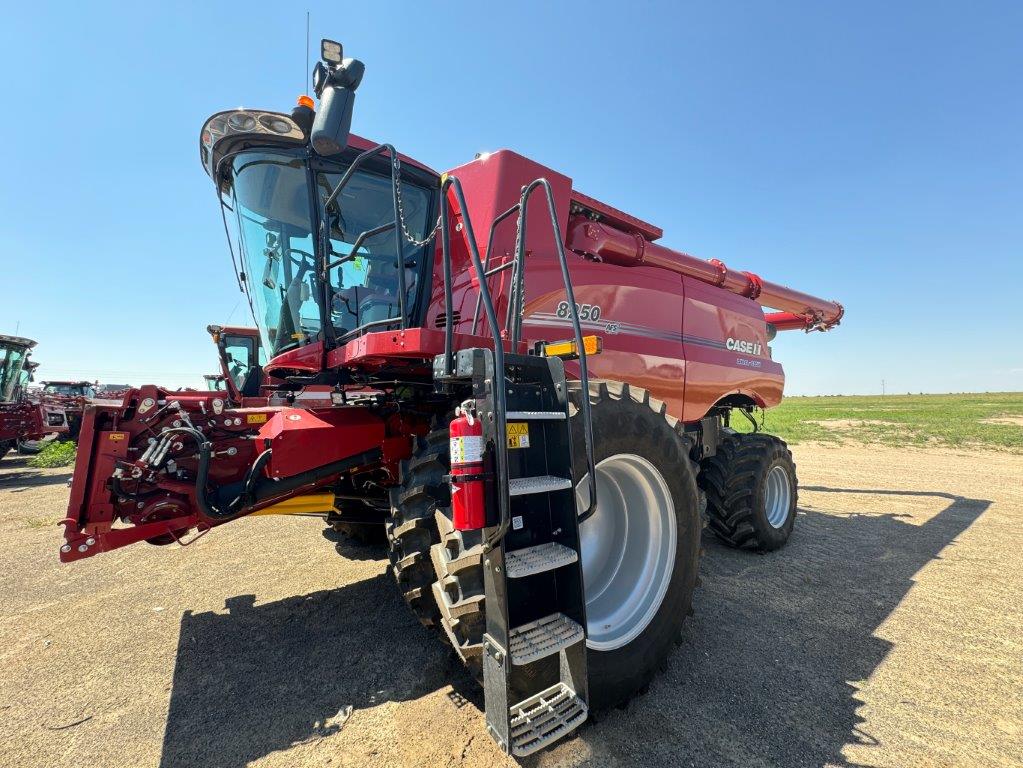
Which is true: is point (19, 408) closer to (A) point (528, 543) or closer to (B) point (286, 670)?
(B) point (286, 670)

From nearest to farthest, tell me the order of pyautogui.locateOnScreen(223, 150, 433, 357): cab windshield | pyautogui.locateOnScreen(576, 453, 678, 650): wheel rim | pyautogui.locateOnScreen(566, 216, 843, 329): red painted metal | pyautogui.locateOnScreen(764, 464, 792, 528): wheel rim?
pyautogui.locateOnScreen(576, 453, 678, 650): wheel rim → pyautogui.locateOnScreen(223, 150, 433, 357): cab windshield → pyautogui.locateOnScreen(566, 216, 843, 329): red painted metal → pyautogui.locateOnScreen(764, 464, 792, 528): wheel rim

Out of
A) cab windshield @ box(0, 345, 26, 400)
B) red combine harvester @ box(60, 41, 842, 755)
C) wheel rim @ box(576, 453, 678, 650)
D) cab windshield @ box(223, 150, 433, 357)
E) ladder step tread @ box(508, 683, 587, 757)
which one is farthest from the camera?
cab windshield @ box(0, 345, 26, 400)

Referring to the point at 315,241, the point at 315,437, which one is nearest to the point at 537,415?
the point at 315,437

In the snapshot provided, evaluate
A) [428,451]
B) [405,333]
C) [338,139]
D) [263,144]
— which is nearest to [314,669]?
[428,451]

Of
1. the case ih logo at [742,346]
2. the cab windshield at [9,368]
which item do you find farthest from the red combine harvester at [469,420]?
the cab windshield at [9,368]

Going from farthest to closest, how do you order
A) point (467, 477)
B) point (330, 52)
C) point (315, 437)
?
1. point (315, 437)
2. point (330, 52)
3. point (467, 477)

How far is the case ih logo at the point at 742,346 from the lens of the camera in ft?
17.5

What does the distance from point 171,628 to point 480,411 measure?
3.17m

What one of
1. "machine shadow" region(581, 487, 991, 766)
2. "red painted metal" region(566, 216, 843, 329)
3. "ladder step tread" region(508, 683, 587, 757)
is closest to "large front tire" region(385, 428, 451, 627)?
"ladder step tread" region(508, 683, 587, 757)

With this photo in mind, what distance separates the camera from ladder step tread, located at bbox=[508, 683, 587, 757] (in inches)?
66.8

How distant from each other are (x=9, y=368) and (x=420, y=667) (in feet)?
56.7

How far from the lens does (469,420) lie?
186cm

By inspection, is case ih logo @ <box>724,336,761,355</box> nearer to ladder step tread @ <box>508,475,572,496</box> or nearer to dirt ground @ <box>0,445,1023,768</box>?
dirt ground @ <box>0,445,1023,768</box>

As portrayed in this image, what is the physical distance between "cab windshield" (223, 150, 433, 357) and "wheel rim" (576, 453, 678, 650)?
1.85m
